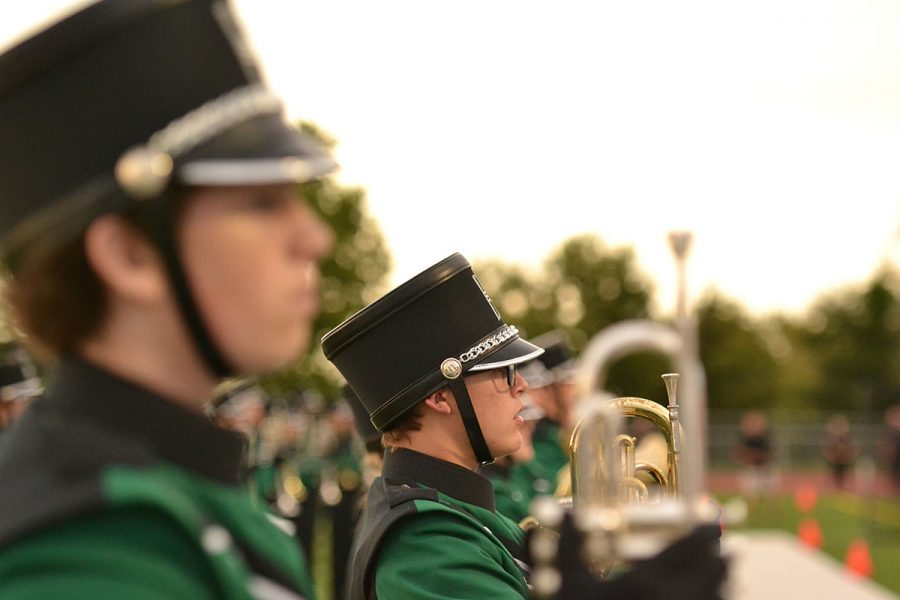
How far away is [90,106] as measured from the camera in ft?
5.74

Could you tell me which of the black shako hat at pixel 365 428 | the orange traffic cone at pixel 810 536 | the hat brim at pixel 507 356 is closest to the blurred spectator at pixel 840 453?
the orange traffic cone at pixel 810 536

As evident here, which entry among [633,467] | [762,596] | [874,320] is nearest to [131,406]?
[633,467]

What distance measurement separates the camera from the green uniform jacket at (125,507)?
1583 millimetres

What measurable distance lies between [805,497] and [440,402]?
30752mm

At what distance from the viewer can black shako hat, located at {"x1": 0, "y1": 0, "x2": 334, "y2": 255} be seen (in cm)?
170

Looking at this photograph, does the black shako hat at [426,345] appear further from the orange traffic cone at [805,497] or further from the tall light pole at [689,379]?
the orange traffic cone at [805,497]

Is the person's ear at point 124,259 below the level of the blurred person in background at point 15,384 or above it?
above

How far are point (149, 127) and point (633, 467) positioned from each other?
2781 mm

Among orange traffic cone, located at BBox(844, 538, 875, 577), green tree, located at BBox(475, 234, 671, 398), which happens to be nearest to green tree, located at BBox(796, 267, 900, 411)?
green tree, located at BBox(475, 234, 671, 398)

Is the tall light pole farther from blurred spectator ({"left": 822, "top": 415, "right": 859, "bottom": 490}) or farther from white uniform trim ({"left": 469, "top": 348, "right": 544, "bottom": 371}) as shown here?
blurred spectator ({"left": 822, "top": 415, "right": 859, "bottom": 490})

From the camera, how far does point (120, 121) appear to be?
5.72 ft

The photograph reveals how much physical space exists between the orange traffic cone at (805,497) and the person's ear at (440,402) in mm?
26811

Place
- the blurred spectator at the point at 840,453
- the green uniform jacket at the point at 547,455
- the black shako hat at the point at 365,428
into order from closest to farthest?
the black shako hat at the point at 365,428 → the green uniform jacket at the point at 547,455 → the blurred spectator at the point at 840,453

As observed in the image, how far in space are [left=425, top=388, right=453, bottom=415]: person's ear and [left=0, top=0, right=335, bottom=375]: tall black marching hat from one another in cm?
213
